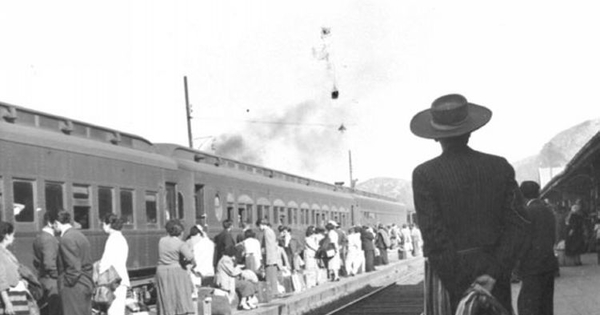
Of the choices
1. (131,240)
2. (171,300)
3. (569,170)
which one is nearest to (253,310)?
(131,240)

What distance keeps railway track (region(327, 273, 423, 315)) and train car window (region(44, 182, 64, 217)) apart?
559 centimetres

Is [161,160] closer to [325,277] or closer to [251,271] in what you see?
[251,271]

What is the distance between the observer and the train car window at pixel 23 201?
1153cm

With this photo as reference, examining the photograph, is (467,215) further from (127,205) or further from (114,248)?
(127,205)

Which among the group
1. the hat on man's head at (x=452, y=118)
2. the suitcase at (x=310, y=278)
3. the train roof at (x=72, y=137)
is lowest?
the suitcase at (x=310, y=278)

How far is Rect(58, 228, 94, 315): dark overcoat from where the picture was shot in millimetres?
9508

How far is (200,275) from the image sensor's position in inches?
615

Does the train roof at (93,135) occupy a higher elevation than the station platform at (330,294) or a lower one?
higher

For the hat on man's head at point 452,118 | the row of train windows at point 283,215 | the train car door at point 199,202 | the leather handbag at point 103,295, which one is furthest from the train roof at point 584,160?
the hat on man's head at point 452,118

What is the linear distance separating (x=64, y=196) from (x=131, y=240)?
2467 mm

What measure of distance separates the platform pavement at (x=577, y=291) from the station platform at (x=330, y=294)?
3.95 meters

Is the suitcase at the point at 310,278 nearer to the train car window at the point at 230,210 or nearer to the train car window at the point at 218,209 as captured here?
the train car window at the point at 230,210

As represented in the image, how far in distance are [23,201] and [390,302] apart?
380 inches

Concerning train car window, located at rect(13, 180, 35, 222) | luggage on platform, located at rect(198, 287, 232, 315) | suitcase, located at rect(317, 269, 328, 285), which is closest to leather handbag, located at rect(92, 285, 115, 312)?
train car window, located at rect(13, 180, 35, 222)
